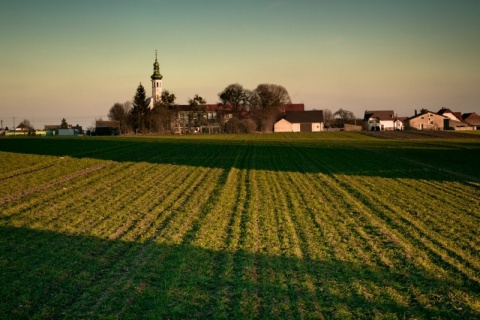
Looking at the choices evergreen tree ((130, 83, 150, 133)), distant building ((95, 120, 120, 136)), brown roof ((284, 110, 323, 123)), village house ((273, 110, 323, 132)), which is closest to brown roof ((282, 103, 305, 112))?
brown roof ((284, 110, 323, 123))

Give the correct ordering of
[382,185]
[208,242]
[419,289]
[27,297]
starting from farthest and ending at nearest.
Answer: [382,185], [208,242], [419,289], [27,297]

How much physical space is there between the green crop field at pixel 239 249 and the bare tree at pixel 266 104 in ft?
324

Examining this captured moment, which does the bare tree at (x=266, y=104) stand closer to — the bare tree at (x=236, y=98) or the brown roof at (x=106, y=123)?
the bare tree at (x=236, y=98)

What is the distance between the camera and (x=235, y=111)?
418 ft

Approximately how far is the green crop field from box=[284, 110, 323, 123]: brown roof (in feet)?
341

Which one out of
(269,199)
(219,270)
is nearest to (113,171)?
(269,199)

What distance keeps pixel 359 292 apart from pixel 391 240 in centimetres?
408

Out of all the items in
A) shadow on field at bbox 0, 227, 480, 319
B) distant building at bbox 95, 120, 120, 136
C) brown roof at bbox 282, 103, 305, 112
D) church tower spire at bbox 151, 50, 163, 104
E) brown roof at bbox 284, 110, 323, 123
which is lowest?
shadow on field at bbox 0, 227, 480, 319

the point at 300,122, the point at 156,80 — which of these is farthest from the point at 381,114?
the point at 156,80

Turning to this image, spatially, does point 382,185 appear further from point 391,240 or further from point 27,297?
point 27,297

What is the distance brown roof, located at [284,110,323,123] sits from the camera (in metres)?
127

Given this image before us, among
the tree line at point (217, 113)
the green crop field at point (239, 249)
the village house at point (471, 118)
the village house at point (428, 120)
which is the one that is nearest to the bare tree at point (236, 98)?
the tree line at point (217, 113)

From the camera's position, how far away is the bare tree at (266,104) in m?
122

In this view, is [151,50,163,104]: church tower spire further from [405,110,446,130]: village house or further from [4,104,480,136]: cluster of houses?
[405,110,446,130]: village house
